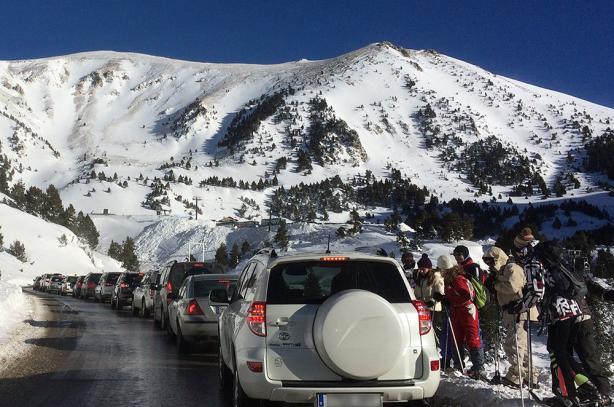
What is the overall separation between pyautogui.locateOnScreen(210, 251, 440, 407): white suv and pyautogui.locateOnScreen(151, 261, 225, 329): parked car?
1040cm

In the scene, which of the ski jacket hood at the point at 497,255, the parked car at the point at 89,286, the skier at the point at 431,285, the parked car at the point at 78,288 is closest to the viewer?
the ski jacket hood at the point at 497,255

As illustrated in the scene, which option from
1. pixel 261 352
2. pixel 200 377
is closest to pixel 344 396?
pixel 261 352

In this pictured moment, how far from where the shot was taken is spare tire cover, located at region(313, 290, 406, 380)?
5559 millimetres

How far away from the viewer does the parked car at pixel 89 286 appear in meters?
37.3

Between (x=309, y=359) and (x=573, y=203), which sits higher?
(x=573, y=203)

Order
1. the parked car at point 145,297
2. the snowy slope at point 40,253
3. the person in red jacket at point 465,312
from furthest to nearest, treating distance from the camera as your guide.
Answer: the snowy slope at point 40,253
the parked car at point 145,297
the person in red jacket at point 465,312

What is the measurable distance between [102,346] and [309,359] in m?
9.35

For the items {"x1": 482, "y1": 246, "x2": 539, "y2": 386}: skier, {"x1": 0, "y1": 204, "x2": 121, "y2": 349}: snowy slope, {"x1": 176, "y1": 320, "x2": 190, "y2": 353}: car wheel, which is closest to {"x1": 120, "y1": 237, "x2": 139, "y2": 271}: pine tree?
{"x1": 0, "y1": 204, "x2": 121, "y2": 349}: snowy slope

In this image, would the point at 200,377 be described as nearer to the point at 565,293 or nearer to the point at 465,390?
the point at 465,390

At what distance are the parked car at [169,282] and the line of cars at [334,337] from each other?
10.4 m

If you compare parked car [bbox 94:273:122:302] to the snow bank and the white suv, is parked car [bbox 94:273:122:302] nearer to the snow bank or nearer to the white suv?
the snow bank

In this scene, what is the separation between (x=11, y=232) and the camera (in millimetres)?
98812

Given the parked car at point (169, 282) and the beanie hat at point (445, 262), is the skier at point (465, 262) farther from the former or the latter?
the parked car at point (169, 282)

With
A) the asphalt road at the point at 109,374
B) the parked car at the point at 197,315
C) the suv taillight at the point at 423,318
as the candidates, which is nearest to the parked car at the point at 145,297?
the asphalt road at the point at 109,374
